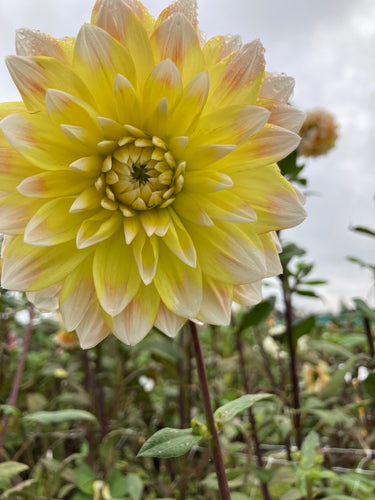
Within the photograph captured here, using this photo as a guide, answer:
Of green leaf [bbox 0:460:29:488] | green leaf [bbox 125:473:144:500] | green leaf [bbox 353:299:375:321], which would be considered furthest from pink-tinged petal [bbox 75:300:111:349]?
green leaf [bbox 353:299:375:321]

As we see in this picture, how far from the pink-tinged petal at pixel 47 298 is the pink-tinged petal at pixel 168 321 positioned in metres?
0.15

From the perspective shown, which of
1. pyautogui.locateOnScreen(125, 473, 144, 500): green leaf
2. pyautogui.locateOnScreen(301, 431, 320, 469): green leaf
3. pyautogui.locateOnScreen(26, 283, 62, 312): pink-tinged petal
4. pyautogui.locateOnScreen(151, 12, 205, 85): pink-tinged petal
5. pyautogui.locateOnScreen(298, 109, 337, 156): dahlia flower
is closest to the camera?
pyautogui.locateOnScreen(151, 12, 205, 85): pink-tinged petal

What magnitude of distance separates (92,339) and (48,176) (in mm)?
214

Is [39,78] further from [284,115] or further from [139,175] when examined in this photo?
[284,115]

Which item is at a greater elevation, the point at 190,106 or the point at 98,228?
the point at 190,106

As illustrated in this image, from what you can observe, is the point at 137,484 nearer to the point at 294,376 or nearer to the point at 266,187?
the point at 294,376

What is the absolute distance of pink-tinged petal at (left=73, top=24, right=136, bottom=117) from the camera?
54 cm

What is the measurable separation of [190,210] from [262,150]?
117mm

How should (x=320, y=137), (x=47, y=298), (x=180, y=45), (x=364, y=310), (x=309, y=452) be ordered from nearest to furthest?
(x=180, y=45), (x=47, y=298), (x=309, y=452), (x=364, y=310), (x=320, y=137)

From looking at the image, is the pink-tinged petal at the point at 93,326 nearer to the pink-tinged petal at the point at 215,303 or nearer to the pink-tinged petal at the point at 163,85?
the pink-tinged petal at the point at 215,303

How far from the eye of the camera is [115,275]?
0.62m

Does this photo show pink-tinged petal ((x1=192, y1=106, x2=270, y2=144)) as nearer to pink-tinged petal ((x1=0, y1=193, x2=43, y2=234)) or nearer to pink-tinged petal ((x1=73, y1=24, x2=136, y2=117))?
pink-tinged petal ((x1=73, y1=24, x2=136, y2=117))

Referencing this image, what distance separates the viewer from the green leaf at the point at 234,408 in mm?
628

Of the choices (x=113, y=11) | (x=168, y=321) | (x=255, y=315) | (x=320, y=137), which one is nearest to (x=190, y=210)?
(x=168, y=321)
